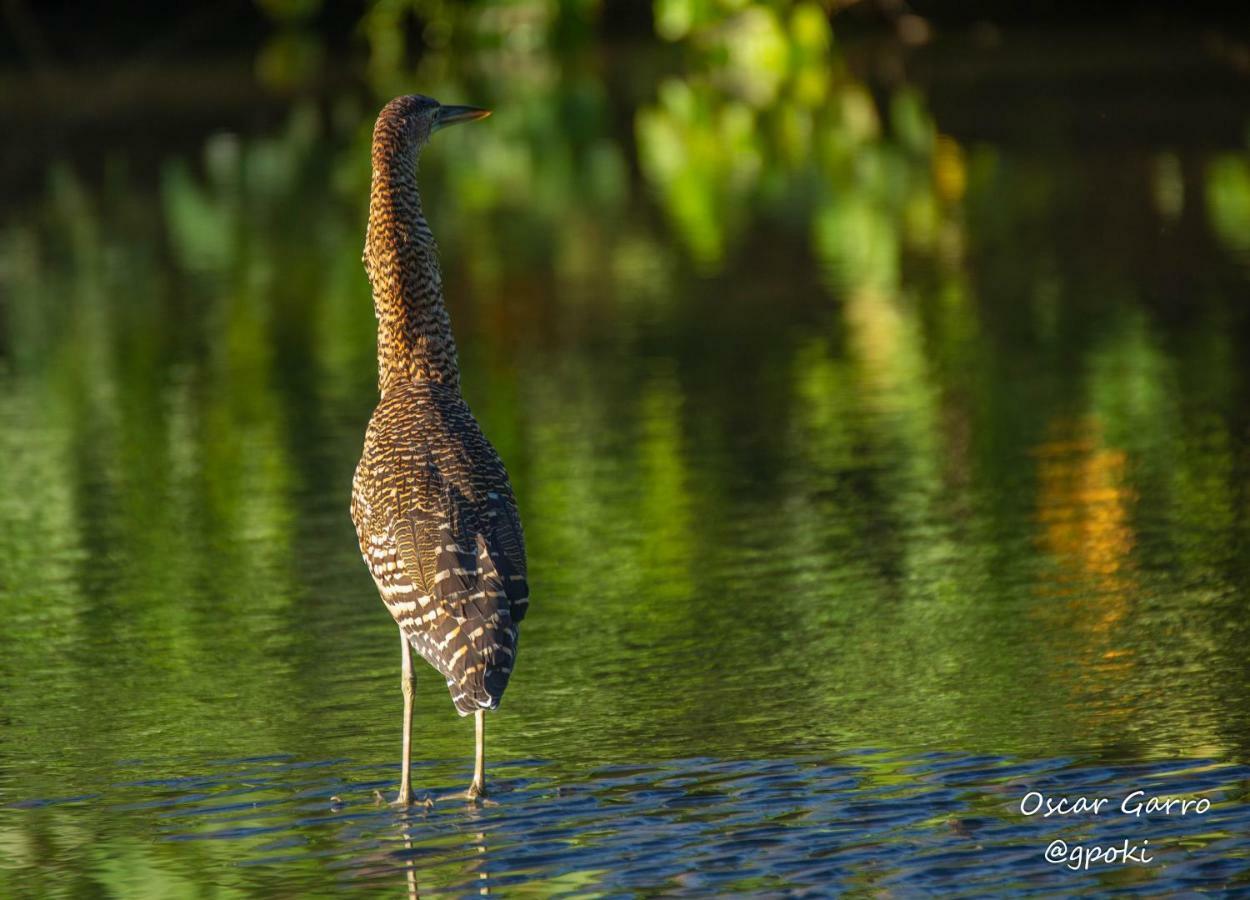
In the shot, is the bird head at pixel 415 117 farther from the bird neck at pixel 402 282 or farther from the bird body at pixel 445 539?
the bird body at pixel 445 539

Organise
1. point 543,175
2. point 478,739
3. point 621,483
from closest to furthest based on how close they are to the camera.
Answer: point 478,739
point 621,483
point 543,175

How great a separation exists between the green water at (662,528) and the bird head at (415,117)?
1895 millimetres

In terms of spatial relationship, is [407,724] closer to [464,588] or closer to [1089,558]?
[464,588]

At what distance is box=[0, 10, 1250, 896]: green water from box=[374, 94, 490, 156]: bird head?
190 centimetres

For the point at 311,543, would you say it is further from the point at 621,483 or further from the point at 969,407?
the point at 969,407

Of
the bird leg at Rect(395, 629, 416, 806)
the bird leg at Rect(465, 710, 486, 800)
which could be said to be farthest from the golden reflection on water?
the bird leg at Rect(395, 629, 416, 806)

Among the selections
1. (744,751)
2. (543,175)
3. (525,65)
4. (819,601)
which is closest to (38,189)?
(543,175)

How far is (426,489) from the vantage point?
7691mm

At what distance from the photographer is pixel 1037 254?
1933 cm

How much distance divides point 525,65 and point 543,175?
626 inches

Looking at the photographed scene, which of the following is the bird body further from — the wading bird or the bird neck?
the bird neck

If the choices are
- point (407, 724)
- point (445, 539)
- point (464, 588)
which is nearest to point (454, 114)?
point (445, 539)

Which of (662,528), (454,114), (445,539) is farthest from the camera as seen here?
(662,528)

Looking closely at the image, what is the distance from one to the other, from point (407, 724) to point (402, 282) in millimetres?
1566
